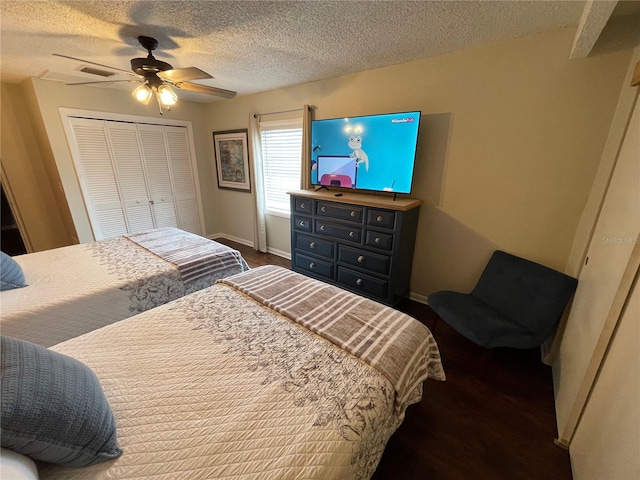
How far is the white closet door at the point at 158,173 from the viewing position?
12.2 feet

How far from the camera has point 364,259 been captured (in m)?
2.55

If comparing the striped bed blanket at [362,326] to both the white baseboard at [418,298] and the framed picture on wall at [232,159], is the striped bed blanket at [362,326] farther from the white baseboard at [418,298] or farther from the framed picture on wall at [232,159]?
the framed picture on wall at [232,159]

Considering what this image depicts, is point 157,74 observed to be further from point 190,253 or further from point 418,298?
point 418,298

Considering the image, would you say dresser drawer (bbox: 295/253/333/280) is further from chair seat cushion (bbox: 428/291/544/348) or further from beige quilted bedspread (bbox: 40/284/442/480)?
beige quilted bedspread (bbox: 40/284/442/480)

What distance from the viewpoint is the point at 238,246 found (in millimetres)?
4410

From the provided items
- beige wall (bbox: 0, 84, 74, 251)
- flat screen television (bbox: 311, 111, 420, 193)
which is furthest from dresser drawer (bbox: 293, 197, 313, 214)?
beige wall (bbox: 0, 84, 74, 251)

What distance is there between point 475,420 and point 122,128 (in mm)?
4818

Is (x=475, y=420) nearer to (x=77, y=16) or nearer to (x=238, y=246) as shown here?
(x=77, y=16)

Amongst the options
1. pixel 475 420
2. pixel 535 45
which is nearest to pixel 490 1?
pixel 535 45

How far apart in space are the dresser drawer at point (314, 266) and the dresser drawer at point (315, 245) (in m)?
0.09

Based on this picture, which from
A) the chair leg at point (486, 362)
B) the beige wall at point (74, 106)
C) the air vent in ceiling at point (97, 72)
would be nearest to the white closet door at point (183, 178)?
the beige wall at point (74, 106)

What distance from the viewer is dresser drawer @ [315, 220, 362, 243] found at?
2.55 meters

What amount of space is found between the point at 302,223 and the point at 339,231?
1.65 feet

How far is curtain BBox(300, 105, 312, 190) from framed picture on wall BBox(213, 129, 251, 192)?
117cm
